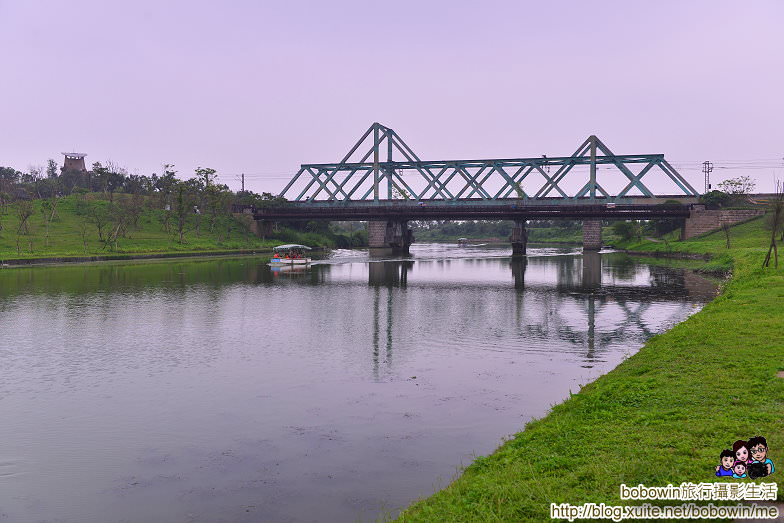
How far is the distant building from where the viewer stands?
171 m

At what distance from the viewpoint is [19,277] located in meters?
58.4

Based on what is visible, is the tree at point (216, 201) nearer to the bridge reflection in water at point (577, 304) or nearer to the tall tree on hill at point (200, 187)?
the tall tree on hill at point (200, 187)

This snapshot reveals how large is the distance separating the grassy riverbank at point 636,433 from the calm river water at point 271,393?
165cm

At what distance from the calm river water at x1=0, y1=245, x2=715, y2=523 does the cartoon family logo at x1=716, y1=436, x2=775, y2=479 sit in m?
5.15

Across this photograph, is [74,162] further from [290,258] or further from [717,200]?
[717,200]

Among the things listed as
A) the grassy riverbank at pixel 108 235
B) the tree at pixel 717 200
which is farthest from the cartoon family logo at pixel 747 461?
the tree at pixel 717 200

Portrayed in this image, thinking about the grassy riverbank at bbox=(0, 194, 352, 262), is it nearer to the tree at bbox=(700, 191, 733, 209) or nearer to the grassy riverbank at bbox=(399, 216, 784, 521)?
the grassy riverbank at bbox=(399, 216, 784, 521)

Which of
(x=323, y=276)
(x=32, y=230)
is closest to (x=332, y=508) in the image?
(x=323, y=276)

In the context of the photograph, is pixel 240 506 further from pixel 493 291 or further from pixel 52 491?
pixel 493 291

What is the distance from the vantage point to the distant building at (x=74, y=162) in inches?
6742

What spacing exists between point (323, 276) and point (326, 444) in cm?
5271

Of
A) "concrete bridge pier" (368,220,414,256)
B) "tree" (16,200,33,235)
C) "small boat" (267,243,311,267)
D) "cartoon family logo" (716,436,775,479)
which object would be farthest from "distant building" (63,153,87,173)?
"cartoon family logo" (716,436,775,479)

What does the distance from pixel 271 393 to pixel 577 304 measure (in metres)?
26.7

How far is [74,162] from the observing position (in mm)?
173250
